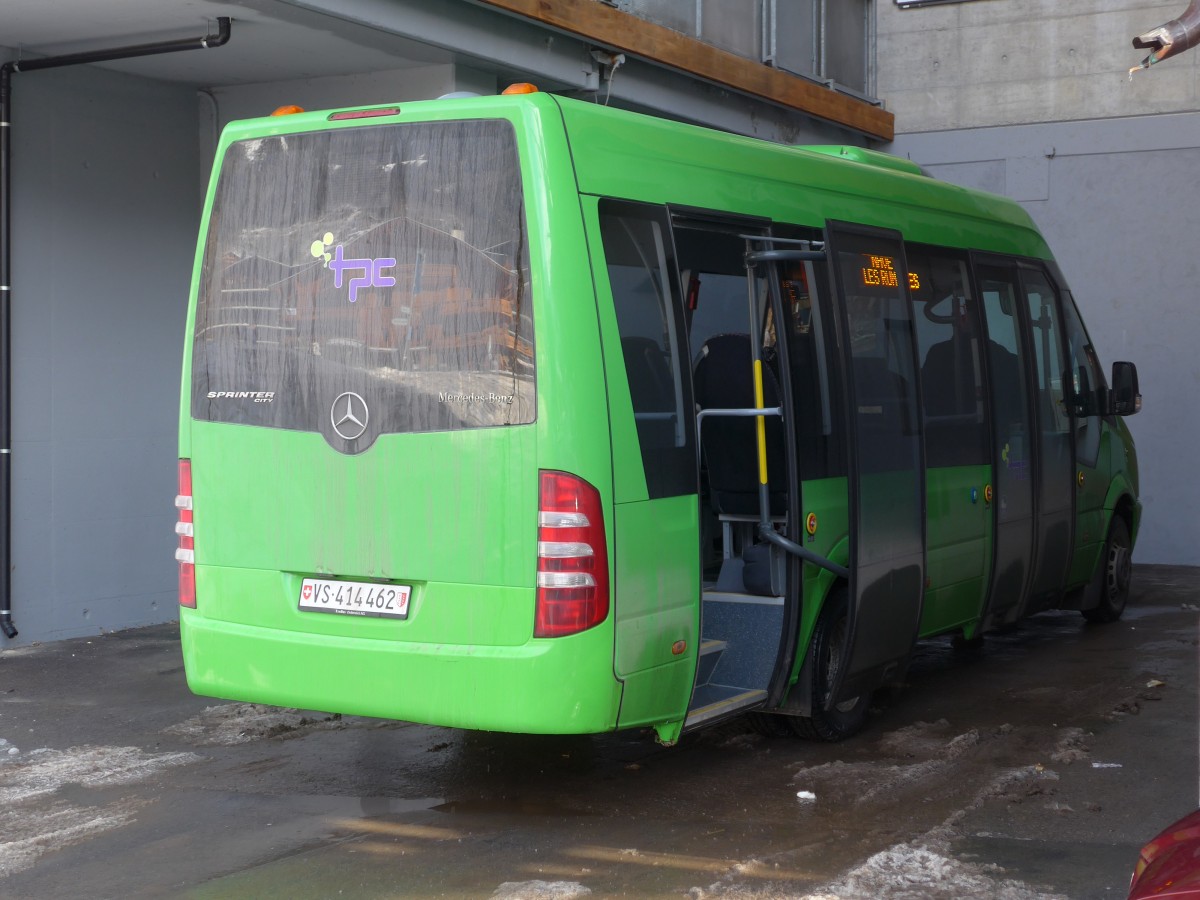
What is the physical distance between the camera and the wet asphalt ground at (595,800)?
16.9 ft

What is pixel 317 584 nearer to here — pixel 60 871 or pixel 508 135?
pixel 60 871

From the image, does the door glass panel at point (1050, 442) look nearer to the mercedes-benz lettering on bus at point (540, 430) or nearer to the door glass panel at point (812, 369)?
the mercedes-benz lettering on bus at point (540, 430)

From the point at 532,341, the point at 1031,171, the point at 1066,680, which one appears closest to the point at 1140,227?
the point at 1031,171

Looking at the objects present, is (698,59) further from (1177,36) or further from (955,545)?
(1177,36)

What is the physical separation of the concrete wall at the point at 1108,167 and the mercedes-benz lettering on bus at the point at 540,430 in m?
7.83

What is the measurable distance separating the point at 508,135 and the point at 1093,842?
3384 mm

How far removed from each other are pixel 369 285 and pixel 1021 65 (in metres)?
11.0

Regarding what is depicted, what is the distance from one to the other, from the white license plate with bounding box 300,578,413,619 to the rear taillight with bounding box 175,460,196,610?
594 mm

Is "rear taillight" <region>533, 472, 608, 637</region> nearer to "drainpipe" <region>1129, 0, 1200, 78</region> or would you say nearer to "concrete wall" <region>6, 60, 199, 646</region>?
"drainpipe" <region>1129, 0, 1200, 78</region>

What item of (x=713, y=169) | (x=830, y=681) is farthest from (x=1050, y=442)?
(x=713, y=169)

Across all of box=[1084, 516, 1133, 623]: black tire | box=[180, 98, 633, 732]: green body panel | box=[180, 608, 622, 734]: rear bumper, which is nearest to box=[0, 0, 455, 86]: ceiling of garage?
box=[180, 98, 633, 732]: green body panel

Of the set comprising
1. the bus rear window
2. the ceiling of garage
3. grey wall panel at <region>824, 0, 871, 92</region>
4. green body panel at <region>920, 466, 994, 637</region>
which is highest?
grey wall panel at <region>824, 0, 871, 92</region>

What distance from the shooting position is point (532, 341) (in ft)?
17.5

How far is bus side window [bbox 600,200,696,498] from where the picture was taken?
218 inches
